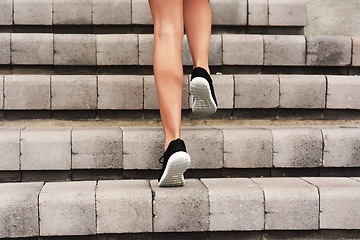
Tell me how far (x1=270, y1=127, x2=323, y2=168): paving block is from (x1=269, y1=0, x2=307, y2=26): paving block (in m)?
1.22

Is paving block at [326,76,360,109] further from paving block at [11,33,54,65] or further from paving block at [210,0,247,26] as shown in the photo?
paving block at [11,33,54,65]

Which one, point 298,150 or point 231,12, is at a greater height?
point 231,12

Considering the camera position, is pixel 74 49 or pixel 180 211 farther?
pixel 74 49

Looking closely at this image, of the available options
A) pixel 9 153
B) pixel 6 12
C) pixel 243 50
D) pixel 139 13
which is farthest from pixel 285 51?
pixel 6 12

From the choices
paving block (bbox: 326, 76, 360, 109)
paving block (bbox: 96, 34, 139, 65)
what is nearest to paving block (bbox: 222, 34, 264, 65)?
paving block (bbox: 326, 76, 360, 109)

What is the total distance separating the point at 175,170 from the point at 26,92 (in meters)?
1.22

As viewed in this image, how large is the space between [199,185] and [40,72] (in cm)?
152

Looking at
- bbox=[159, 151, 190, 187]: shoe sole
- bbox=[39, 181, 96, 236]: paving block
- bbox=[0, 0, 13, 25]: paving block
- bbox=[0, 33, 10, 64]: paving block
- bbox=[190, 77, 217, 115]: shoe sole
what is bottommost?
bbox=[39, 181, 96, 236]: paving block

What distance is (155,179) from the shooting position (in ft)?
6.92

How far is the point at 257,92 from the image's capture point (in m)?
2.48

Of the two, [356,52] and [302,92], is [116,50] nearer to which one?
[302,92]

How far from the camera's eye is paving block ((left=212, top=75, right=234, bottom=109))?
2.46 meters

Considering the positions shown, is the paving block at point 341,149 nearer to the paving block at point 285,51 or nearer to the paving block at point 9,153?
the paving block at point 285,51

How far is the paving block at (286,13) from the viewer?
118 inches
